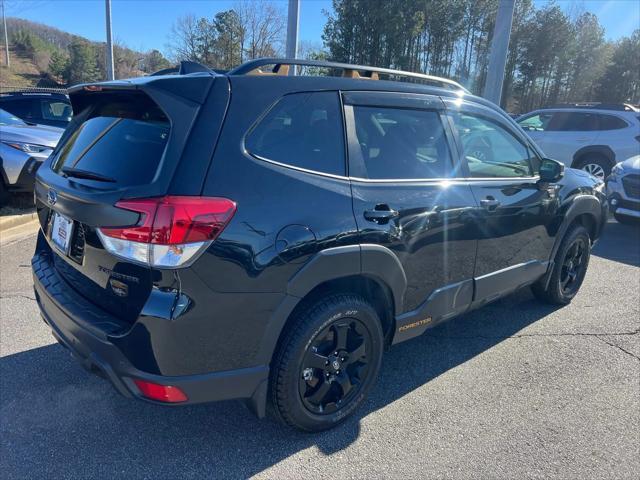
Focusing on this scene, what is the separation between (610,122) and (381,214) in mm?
9504

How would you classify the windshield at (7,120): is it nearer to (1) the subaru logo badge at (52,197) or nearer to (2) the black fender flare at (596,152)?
(1) the subaru logo badge at (52,197)

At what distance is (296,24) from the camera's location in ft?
35.5

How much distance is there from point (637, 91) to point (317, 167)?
47.1 m

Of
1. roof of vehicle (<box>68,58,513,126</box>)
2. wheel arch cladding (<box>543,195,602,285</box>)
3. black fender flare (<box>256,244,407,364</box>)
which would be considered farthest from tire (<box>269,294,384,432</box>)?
A: wheel arch cladding (<box>543,195,602,285</box>)

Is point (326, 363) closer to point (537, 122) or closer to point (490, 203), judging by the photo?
point (490, 203)

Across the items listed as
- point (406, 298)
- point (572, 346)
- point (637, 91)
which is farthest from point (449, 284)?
point (637, 91)

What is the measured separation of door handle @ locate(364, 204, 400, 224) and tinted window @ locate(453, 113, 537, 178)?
987 millimetres

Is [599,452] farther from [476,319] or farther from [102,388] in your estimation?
[102,388]

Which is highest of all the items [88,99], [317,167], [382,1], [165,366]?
[382,1]

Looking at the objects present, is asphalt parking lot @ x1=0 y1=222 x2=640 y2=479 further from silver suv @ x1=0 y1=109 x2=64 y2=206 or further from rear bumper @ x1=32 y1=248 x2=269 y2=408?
silver suv @ x1=0 y1=109 x2=64 y2=206

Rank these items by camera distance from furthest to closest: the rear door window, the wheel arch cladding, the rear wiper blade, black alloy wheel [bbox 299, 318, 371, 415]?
the rear door window → the wheel arch cladding → black alloy wheel [bbox 299, 318, 371, 415] → the rear wiper blade

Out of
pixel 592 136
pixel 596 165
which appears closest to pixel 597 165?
pixel 596 165

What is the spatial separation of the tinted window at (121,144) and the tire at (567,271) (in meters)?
3.52

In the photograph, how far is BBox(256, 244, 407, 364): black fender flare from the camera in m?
2.30
